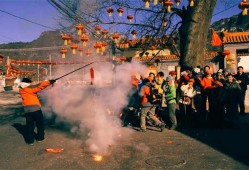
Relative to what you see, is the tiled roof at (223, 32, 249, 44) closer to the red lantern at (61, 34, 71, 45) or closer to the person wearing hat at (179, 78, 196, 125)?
the red lantern at (61, 34, 71, 45)

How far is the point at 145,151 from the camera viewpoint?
745cm

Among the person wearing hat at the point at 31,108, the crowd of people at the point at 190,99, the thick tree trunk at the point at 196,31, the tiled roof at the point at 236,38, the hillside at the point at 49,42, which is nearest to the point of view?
the person wearing hat at the point at 31,108

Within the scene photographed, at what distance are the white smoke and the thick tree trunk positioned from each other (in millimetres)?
3023

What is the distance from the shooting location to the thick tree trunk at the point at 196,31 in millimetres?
13188

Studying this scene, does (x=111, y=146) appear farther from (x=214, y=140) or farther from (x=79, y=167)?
(x=214, y=140)

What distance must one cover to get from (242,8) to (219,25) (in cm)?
6714

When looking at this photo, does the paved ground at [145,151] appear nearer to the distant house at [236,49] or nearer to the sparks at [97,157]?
the sparks at [97,157]

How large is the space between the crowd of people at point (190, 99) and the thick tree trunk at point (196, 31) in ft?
8.03

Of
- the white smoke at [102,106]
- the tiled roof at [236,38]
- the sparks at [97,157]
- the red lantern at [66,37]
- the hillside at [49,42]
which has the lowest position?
the sparks at [97,157]

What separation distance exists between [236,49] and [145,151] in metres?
24.5

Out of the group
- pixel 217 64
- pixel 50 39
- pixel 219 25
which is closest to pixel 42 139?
pixel 217 64

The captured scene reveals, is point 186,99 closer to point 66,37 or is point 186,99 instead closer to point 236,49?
point 66,37

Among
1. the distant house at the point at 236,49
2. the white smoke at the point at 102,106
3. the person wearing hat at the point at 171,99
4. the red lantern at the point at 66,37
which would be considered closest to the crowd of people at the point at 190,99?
the person wearing hat at the point at 171,99

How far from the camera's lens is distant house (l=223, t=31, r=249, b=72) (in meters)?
28.6
